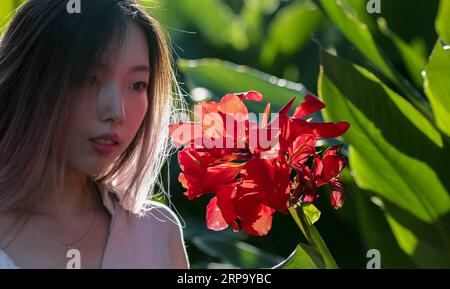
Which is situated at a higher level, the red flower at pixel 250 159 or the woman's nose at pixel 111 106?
the woman's nose at pixel 111 106

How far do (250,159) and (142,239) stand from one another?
34 cm

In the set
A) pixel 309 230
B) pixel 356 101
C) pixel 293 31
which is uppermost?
pixel 293 31

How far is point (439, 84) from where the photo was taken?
53.3 inches

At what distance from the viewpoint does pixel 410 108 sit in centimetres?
141

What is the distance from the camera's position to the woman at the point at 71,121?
1.03m

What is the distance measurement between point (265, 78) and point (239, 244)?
1.07 feet

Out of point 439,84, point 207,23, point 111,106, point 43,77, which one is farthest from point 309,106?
point 207,23

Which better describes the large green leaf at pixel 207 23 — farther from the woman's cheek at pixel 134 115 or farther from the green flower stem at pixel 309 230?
the green flower stem at pixel 309 230

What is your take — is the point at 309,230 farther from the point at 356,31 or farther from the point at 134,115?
the point at 356,31

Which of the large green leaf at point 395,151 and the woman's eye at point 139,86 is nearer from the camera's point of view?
the woman's eye at point 139,86

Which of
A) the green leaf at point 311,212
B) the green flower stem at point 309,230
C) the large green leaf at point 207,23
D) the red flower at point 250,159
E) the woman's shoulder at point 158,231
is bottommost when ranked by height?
the green flower stem at point 309,230

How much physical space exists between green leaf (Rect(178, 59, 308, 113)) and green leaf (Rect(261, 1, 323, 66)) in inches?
22.8

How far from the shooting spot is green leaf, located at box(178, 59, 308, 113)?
5.82 feet

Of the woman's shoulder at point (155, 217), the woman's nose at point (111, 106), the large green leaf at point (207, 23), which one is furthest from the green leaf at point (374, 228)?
the large green leaf at point (207, 23)
